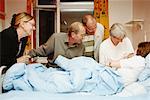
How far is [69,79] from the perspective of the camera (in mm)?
1699

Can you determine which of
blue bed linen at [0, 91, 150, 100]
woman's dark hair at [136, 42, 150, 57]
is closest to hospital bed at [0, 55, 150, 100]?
blue bed linen at [0, 91, 150, 100]

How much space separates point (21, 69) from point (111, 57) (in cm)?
101

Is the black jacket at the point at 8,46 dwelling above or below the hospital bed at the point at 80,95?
above

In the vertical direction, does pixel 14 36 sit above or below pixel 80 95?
above

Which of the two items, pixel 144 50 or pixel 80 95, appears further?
pixel 144 50

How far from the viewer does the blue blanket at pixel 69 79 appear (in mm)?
1666

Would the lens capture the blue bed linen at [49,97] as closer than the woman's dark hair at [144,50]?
Yes

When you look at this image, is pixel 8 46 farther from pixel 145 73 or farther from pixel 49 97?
pixel 145 73

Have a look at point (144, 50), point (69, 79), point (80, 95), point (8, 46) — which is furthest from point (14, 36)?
point (144, 50)

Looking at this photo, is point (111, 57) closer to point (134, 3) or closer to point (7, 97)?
point (7, 97)

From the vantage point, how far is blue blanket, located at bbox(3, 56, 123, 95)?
167 cm

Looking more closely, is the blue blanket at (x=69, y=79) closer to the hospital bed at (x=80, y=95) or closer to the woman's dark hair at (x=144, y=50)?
the hospital bed at (x=80, y=95)

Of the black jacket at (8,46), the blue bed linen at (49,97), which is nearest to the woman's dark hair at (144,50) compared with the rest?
the blue bed linen at (49,97)

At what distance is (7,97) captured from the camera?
1.50 metres
